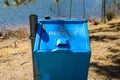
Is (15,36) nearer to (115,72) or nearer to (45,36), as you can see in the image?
(115,72)

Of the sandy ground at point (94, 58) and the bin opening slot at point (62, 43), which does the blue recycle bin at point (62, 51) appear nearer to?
the bin opening slot at point (62, 43)

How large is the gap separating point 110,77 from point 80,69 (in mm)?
1543

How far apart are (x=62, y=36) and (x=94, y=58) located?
8.29 feet

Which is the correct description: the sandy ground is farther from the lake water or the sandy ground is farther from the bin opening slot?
the lake water

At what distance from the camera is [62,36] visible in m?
3.57

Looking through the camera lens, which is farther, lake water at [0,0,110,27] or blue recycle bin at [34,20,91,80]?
lake water at [0,0,110,27]

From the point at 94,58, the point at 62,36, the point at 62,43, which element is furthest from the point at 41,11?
the point at 62,43

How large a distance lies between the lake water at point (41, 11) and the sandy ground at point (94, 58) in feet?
17.5

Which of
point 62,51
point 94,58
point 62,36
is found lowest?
point 94,58

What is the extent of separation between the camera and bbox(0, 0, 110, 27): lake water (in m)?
13.7

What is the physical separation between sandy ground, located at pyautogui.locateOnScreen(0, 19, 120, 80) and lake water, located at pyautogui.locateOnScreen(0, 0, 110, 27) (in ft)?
17.5

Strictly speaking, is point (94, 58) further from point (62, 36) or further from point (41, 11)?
point (41, 11)

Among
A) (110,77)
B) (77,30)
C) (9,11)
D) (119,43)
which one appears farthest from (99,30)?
(9,11)

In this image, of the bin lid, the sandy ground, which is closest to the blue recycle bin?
the bin lid
